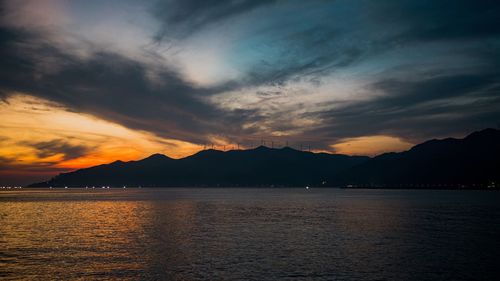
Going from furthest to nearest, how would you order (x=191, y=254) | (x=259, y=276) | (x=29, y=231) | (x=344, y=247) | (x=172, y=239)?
(x=29, y=231) → (x=172, y=239) → (x=344, y=247) → (x=191, y=254) → (x=259, y=276)

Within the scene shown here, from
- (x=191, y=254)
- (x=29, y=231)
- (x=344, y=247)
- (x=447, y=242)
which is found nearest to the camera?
(x=191, y=254)

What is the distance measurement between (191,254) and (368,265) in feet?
66.9

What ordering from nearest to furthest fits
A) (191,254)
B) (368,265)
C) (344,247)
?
1. (368,265)
2. (191,254)
3. (344,247)

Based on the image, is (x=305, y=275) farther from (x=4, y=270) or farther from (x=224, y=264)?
(x=4, y=270)

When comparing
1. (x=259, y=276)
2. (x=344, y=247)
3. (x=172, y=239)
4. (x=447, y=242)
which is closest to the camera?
(x=259, y=276)

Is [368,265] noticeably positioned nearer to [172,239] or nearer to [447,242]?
[447,242]

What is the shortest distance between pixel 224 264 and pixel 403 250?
Result: 23184 millimetres

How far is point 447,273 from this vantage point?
1485 inches

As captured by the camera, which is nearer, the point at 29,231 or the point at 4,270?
the point at 4,270

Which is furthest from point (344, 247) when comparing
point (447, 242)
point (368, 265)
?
point (447, 242)

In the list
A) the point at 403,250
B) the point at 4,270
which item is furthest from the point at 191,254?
the point at 403,250

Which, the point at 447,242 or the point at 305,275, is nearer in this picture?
the point at 305,275

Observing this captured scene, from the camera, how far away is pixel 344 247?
52.3 meters

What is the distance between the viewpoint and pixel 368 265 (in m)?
41.3
